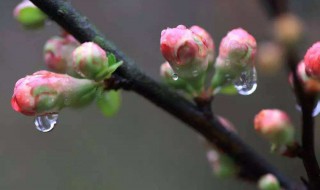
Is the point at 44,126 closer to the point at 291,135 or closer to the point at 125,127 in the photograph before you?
the point at 291,135

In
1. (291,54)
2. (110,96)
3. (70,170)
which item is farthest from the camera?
(70,170)

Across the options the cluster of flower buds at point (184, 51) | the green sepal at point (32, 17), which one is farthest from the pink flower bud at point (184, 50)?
the green sepal at point (32, 17)

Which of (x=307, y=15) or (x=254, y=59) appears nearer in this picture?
(x=254, y=59)

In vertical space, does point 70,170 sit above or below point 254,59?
above

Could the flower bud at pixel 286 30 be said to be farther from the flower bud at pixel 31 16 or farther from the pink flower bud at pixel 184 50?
the flower bud at pixel 31 16

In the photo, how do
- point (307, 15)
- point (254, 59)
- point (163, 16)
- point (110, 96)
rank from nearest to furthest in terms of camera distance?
point (254, 59), point (110, 96), point (307, 15), point (163, 16)

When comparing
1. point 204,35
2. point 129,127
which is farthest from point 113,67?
point 129,127

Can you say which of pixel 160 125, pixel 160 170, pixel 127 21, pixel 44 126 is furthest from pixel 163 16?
pixel 44 126

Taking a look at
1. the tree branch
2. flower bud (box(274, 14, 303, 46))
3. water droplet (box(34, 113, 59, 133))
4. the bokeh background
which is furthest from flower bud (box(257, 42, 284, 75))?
the bokeh background

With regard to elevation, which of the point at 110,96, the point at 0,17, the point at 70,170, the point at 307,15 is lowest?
the point at 110,96
